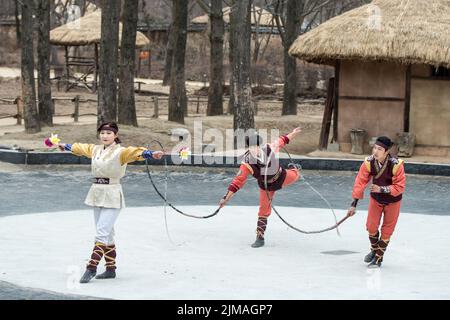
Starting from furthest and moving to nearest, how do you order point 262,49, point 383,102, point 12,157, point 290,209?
point 262,49 < point 383,102 < point 12,157 < point 290,209

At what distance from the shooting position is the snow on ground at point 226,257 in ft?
31.6

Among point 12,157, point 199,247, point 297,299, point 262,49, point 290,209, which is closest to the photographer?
point 297,299

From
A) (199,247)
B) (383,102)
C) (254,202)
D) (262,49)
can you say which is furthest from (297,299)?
(262,49)

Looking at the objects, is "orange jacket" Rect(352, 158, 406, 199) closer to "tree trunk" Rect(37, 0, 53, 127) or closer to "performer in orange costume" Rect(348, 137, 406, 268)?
"performer in orange costume" Rect(348, 137, 406, 268)

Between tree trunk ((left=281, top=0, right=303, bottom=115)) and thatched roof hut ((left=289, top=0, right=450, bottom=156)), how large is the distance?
9065 millimetres

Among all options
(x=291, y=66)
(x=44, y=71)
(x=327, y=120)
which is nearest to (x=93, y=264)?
(x=327, y=120)

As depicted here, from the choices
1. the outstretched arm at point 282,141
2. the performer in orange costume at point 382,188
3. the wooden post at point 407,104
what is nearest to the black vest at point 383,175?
the performer in orange costume at point 382,188

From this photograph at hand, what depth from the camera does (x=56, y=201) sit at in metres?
16.4

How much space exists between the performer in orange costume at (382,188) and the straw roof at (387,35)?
1165cm

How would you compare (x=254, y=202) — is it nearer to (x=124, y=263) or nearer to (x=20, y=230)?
(x=20, y=230)

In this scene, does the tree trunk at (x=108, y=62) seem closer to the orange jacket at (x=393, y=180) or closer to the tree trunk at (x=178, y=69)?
the tree trunk at (x=178, y=69)

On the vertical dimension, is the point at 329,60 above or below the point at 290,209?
above

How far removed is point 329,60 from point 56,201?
9891 millimetres

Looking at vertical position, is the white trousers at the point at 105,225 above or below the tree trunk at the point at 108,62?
below
